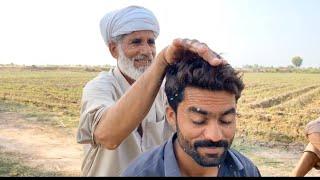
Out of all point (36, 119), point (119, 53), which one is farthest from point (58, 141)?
point (119, 53)

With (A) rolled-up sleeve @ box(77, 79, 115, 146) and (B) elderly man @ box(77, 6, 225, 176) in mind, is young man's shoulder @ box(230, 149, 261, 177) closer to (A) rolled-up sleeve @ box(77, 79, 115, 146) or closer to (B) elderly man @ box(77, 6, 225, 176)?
(B) elderly man @ box(77, 6, 225, 176)

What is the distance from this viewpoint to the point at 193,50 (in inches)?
73.7

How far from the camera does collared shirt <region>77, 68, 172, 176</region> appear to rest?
7.82 feet

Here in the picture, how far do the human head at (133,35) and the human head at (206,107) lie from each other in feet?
2.11

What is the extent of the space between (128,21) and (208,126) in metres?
0.92

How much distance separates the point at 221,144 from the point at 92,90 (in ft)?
2.70

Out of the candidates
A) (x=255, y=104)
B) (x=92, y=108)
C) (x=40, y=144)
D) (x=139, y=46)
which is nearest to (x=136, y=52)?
(x=139, y=46)

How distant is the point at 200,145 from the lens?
2.03 metres

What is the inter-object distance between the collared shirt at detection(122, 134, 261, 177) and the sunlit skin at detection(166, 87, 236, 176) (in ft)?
0.22

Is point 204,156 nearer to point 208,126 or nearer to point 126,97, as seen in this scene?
point 208,126

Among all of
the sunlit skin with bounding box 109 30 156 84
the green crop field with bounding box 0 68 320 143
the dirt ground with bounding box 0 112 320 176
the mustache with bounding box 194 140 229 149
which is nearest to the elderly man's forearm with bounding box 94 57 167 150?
the mustache with bounding box 194 140 229 149

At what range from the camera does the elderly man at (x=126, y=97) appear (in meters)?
2.10

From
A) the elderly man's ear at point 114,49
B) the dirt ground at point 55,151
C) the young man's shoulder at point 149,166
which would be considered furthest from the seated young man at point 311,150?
the dirt ground at point 55,151

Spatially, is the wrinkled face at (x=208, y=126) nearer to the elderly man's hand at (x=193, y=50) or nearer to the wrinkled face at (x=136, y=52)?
the elderly man's hand at (x=193, y=50)
